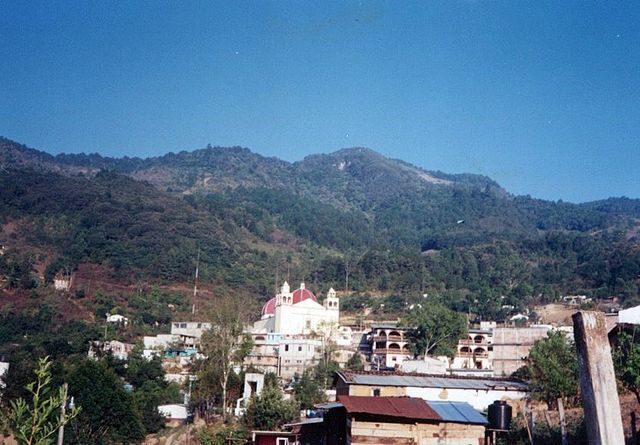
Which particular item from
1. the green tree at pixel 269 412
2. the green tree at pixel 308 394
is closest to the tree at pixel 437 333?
the green tree at pixel 308 394

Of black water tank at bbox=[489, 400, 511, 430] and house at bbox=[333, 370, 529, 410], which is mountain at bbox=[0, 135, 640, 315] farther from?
black water tank at bbox=[489, 400, 511, 430]

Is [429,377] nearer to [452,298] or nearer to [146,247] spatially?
[452,298]

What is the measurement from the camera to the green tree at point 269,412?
31.9 m

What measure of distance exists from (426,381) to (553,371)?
191 inches

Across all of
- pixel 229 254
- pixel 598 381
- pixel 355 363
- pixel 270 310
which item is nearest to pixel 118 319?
pixel 270 310

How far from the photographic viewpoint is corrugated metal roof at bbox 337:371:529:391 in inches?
1033

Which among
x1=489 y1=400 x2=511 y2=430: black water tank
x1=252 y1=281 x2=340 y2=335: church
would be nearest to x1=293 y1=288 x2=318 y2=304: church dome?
x1=252 y1=281 x2=340 y2=335: church

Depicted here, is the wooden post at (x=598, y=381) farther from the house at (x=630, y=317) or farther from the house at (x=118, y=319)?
the house at (x=118, y=319)

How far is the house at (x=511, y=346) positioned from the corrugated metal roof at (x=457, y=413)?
23857 mm

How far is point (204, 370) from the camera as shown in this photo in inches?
1633

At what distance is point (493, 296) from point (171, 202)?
270 feet

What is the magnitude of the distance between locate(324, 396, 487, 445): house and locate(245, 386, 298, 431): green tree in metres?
12.0

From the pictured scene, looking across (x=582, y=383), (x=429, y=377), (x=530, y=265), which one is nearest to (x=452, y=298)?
(x=530, y=265)

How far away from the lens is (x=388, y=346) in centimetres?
6444
